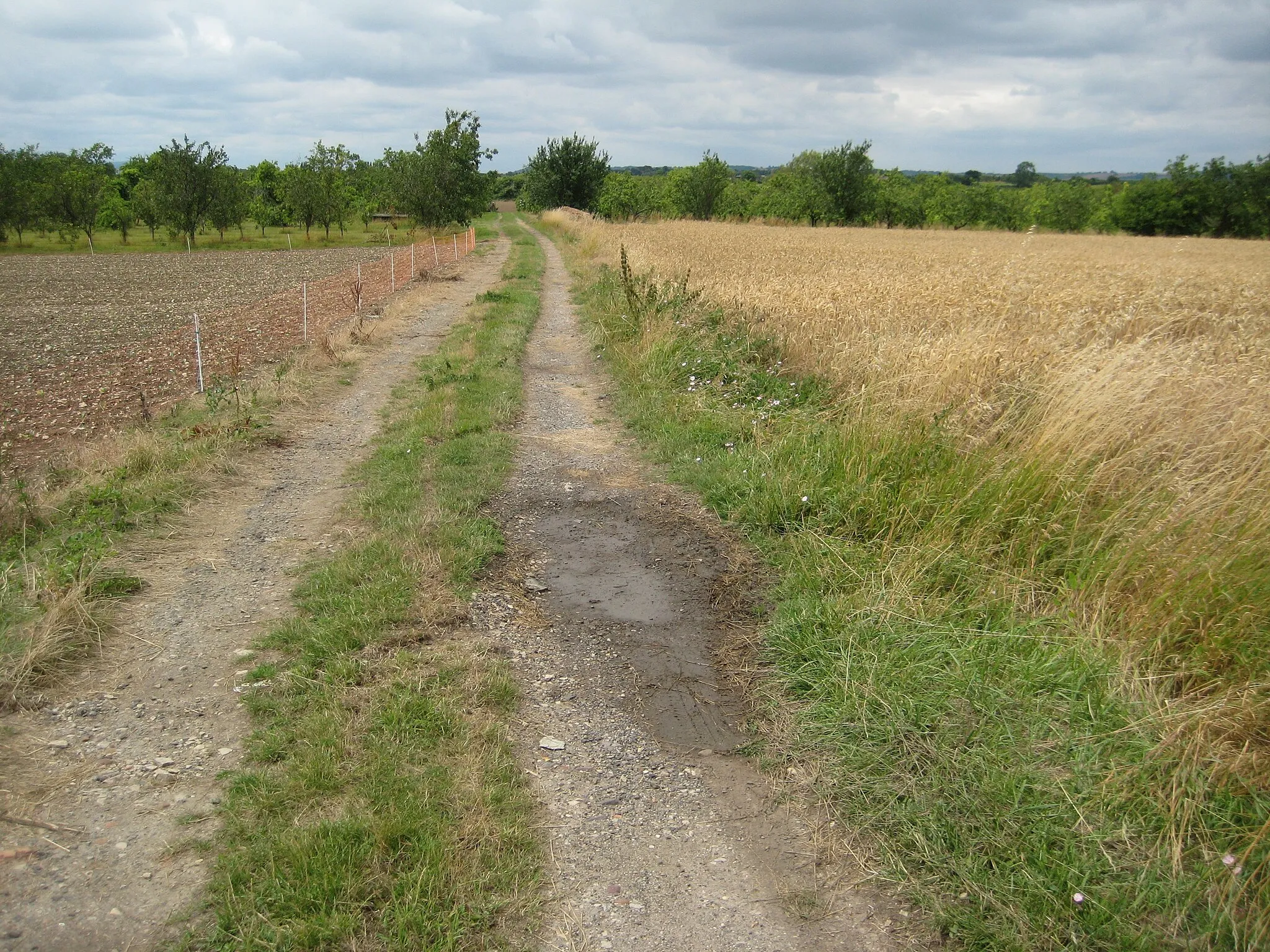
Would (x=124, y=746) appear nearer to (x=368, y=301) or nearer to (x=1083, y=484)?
(x=1083, y=484)


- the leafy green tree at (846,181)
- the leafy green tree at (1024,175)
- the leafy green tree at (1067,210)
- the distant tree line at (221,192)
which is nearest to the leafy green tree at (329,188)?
the distant tree line at (221,192)

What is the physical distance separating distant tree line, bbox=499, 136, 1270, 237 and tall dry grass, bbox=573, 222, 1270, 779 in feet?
159

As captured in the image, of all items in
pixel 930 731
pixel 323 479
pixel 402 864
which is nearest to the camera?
pixel 402 864

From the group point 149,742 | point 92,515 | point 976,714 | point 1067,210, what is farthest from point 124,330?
point 1067,210

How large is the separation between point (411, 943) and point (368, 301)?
18.5 m

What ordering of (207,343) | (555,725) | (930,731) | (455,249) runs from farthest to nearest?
(455,249) → (207,343) → (555,725) → (930,731)

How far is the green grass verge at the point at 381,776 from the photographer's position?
9.32ft

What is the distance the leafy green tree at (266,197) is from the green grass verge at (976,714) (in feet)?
198

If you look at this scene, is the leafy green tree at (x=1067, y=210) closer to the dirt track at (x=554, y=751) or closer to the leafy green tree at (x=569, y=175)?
the leafy green tree at (x=569, y=175)

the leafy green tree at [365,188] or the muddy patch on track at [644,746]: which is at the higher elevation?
the leafy green tree at [365,188]

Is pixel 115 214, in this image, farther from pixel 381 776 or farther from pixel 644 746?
pixel 644 746

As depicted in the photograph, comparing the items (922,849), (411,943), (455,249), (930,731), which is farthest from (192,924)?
(455,249)

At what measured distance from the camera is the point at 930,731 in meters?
3.59

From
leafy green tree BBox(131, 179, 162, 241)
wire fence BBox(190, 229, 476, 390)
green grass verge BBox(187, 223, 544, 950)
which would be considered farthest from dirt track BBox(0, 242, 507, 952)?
leafy green tree BBox(131, 179, 162, 241)
